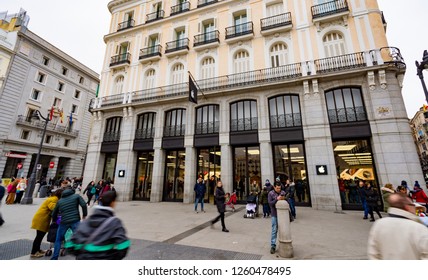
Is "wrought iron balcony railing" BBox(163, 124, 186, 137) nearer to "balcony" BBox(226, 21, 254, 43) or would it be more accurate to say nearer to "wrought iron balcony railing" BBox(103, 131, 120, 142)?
"wrought iron balcony railing" BBox(103, 131, 120, 142)

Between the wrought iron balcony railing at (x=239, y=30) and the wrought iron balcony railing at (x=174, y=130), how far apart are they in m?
8.38

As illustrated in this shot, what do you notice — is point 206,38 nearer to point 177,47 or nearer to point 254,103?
point 177,47

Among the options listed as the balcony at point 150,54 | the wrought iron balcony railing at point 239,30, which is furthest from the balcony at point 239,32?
the balcony at point 150,54

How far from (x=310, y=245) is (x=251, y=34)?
14747 mm

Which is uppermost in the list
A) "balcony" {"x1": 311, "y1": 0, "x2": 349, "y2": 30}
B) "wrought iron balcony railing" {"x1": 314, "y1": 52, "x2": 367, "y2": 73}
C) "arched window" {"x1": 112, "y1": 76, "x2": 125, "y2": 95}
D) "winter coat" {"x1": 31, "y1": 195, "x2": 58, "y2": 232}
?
"balcony" {"x1": 311, "y1": 0, "x2": 349, "y2": 30}

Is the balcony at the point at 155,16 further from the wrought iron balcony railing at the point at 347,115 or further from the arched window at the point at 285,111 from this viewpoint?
the wrought iron balcony railing at the point at 347,115

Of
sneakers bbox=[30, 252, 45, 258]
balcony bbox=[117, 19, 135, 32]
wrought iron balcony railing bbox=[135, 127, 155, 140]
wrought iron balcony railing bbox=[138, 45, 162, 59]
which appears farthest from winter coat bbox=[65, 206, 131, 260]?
balcony bbox=[117, 19, 135, 32]

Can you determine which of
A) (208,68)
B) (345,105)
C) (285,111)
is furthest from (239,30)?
(345,105)

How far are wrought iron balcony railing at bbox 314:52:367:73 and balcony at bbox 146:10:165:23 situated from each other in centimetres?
1543

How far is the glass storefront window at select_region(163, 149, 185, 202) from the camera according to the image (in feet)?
49.0

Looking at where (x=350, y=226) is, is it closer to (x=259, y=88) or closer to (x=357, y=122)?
(x=357, y=122)

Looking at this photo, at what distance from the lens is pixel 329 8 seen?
45.1ft

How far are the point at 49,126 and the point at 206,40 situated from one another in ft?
89.1

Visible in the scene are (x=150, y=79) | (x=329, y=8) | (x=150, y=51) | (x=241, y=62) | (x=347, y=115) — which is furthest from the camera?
(x=150, y=51)
